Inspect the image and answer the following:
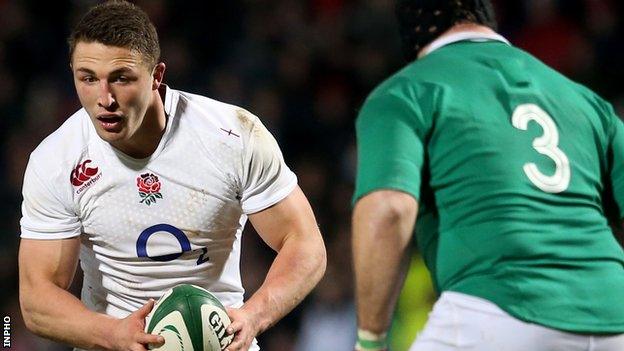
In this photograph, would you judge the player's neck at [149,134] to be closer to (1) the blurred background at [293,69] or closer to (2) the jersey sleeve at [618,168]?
(2) the jersey sleeve at [618,168]

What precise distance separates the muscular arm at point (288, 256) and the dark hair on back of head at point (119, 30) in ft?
2.52

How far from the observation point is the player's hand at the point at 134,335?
3924 millimetres

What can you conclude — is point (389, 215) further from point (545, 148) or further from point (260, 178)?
point (260, 178)

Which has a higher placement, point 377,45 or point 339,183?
point 377,45

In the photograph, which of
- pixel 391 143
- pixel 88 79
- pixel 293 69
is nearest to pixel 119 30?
pixel 88 79

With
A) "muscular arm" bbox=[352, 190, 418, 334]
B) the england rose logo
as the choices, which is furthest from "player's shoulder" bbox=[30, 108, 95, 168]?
"muscular arm" bbox=[352, 190, 418, 334]

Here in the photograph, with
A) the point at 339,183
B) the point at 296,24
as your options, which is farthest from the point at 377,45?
the point at 339,183

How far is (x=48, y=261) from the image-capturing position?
4.46m

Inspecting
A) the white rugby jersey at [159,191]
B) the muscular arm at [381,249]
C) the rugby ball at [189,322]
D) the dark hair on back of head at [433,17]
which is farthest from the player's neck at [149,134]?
the muscular arm at [381,249]

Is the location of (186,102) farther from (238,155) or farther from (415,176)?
(415,176)

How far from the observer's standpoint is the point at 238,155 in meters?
4.52

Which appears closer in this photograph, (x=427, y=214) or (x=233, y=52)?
(x=427, y=214)

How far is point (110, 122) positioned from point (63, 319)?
2.49 feet

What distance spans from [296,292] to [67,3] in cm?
626
